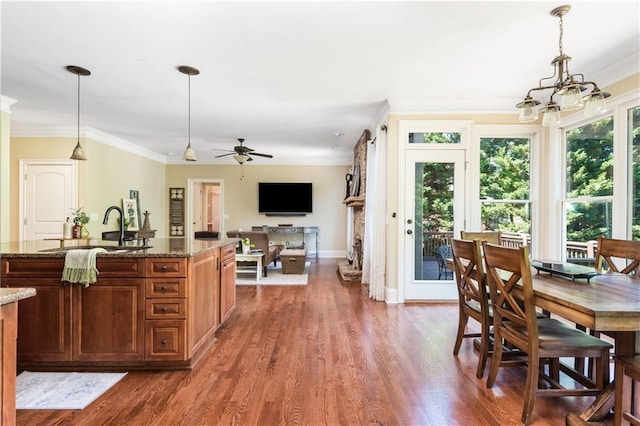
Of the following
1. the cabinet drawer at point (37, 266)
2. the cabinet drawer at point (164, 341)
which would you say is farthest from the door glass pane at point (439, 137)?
the cabinet drawer at point (37, 266)

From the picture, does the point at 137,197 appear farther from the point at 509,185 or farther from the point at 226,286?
the point at 509,185

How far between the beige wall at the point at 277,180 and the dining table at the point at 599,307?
6.56 metres

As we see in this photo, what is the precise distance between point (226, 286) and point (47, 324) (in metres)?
1.40

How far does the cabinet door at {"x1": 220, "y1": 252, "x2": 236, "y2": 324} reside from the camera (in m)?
3.12

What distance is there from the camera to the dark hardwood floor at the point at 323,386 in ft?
5.98

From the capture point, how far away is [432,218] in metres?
4.25

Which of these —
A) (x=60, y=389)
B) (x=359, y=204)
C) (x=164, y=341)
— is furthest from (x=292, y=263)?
(x=60, y=389)

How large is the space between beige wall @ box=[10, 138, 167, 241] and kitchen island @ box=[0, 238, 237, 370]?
12.5ft

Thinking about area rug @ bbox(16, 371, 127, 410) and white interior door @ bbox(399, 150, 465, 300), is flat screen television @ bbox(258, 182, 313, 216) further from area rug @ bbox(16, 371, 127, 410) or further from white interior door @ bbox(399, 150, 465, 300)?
area rug @ bbox(16, 371, 127, 410)

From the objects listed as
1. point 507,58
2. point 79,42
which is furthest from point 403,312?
point 79,42

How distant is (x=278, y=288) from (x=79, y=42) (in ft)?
12.3

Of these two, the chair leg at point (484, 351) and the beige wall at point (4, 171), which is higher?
the beige wall at point (4, 171)

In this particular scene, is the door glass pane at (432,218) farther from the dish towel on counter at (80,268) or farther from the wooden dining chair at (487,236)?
the dish towel on counter at (80,268)

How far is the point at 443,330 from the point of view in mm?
3209
